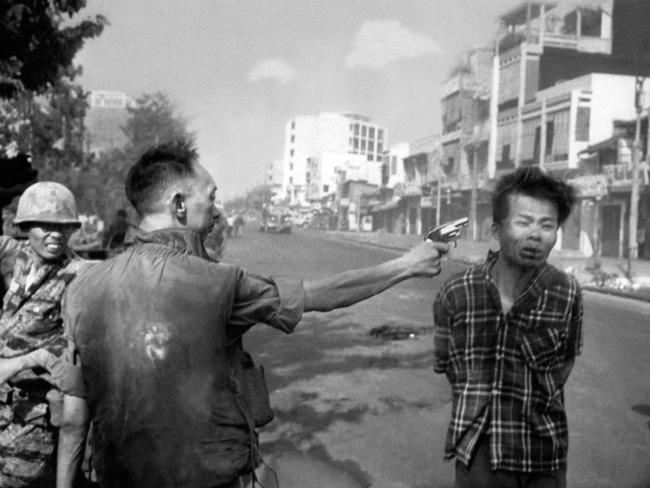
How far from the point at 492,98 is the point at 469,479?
39472 mm

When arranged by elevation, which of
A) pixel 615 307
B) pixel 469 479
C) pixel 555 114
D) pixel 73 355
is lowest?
pixel 615 307

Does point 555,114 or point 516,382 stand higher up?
point 555,114

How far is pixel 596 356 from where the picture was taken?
332 inches

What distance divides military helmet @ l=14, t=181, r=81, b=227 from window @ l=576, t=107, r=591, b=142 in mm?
31770

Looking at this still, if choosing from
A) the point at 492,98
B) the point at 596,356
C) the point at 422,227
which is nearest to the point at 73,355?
the point at 596,356

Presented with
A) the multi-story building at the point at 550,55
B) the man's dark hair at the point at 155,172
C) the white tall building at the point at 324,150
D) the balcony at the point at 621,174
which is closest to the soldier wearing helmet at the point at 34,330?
the man's dark hair at the point at 155,172

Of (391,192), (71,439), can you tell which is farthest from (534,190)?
(391,192)

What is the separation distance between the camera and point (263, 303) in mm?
1921

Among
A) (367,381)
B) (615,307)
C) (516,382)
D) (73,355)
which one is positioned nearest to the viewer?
(73,355)

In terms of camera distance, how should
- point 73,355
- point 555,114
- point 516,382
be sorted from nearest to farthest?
point 73,355 → point 516,382 → point 555,114

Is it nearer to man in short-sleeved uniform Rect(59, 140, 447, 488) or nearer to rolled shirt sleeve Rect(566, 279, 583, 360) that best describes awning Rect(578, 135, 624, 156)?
rolled shirt sleeve Rect(566, 279, 583, 360)

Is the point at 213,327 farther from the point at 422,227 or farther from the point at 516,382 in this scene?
the point at 422,227

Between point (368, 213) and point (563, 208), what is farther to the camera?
point (368, 213)

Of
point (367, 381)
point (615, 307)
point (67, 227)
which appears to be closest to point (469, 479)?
point (67, 227)
